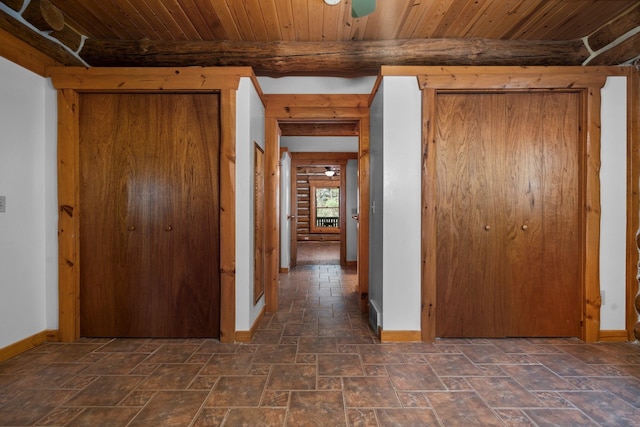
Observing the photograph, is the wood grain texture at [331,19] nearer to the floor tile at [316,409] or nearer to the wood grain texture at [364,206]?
the wood grain texture at [364,206]

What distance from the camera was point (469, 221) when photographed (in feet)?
9.05

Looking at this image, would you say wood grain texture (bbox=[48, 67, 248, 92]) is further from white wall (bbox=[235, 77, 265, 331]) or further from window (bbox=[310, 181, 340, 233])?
window (bbox=[310, 181, 340, 233])

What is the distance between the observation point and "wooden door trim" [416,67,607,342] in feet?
8.77

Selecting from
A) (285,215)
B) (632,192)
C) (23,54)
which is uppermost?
(23,54)

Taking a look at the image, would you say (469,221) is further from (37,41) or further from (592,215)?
(37,41)

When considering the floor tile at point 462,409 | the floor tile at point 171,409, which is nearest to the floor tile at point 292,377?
the floor tile at point 171,409

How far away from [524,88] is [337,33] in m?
1.68

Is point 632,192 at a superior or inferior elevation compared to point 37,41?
inferior

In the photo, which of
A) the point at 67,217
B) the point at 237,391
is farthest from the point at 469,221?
the point at 67,217

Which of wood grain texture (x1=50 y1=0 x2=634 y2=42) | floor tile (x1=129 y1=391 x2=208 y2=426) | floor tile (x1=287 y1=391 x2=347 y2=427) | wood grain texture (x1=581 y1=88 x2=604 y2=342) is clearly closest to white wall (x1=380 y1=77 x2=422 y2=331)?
wood grain texture (x1=50 y1=0 x2=634 y2=42)

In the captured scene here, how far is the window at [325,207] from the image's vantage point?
12.2 metres

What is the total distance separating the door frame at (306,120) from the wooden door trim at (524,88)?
95 centimetres

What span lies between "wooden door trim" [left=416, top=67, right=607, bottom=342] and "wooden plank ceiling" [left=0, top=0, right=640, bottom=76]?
0.50 ft

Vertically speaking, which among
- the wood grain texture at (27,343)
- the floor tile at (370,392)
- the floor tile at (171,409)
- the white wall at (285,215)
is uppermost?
the white wall at (285,215)
